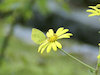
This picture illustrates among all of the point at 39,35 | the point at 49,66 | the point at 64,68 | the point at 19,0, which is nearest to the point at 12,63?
the point at 49,66

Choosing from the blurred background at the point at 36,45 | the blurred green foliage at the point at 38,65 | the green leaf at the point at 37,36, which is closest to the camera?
the green leaf at the point at 37,36

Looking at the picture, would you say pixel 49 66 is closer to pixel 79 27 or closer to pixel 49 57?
pixel 49 57

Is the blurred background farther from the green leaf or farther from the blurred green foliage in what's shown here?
the green leaf

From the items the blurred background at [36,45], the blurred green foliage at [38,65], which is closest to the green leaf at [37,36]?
the blurred background at [36,45]

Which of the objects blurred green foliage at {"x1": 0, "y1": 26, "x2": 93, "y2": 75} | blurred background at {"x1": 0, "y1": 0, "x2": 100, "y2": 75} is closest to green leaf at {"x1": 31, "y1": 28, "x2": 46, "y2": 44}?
blurred background at {"x1": 0, "y1": 0, "x2": 100, "y2": 75}

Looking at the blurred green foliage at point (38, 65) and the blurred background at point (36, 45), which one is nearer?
the blurred background at point (36, 45)

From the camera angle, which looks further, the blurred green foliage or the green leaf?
the blurred green foliage

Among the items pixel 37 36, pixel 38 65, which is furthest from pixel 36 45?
pixel 37 36

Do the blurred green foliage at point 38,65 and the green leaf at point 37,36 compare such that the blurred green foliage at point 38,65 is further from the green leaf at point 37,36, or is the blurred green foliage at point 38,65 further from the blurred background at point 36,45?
the green leaf at point 37,36
